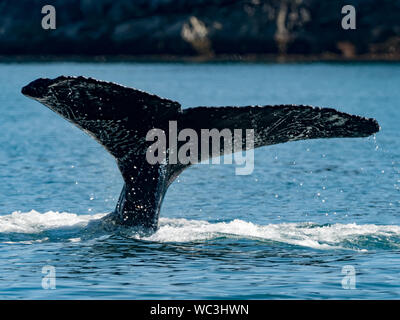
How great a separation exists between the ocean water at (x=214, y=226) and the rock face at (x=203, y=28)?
1924 inches

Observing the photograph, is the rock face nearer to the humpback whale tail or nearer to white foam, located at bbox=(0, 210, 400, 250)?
white foam, located at bbox=(0, 210, 400, 250)

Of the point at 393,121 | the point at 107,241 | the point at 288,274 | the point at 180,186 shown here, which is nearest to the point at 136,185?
the point at 107,241

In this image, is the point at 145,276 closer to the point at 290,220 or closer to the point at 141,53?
the point at 290,220

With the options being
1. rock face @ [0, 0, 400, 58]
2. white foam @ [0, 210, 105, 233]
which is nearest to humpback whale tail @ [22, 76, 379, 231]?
white foam @ [0, 210, 105, 233]

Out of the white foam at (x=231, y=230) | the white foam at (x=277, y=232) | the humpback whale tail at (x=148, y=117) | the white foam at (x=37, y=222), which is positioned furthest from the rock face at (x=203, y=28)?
the humpback whale tail at (x=148, y=117)

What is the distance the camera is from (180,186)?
708 inches

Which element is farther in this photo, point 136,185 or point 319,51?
point 319,51

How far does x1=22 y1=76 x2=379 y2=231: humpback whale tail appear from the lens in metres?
9.54

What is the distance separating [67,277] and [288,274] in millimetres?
2341

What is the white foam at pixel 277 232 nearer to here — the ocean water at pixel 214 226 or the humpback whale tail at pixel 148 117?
the ocean water at pixel 214 226

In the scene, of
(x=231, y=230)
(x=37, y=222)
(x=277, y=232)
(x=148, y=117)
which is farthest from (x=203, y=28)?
(x=148, y=117)

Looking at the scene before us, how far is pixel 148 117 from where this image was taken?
10094mm

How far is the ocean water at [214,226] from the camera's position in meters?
9.76

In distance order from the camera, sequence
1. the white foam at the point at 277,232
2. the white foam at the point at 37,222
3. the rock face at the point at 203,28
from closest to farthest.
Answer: the white foam at the point at 277,232, the white foam at the point at 37,222, the rock face at the point at 203,28
